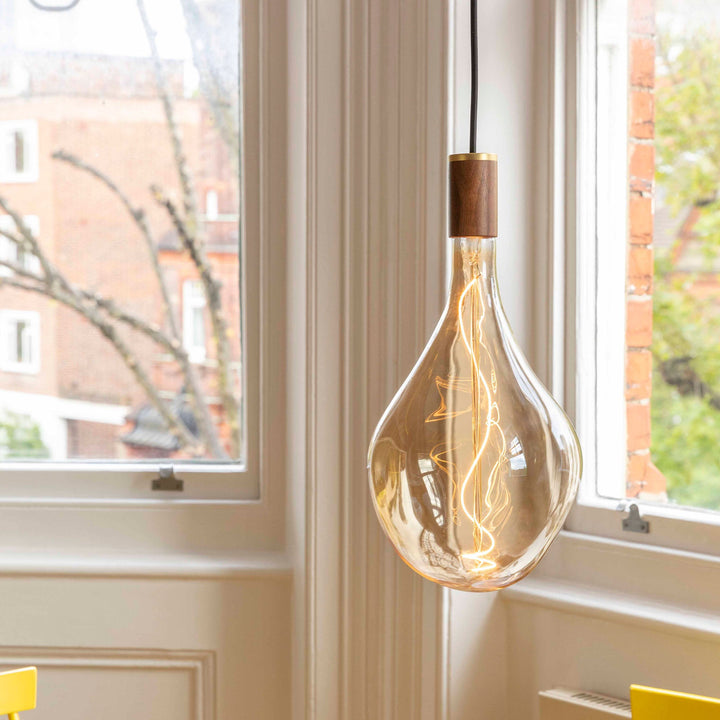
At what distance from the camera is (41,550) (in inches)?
75.1

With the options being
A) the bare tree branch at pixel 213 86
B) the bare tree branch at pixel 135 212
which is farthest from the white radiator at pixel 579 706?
the bare tree branch at pixel 213 86

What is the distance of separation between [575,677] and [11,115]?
1677 mm

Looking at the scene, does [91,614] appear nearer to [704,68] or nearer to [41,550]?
[41,550]

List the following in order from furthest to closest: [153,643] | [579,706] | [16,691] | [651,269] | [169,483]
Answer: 1. [169,483]
2. [153,643]
3. [651,269]
4. [579,706]
5. [16,691]

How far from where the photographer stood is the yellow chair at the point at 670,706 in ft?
3.84

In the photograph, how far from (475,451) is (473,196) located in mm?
189

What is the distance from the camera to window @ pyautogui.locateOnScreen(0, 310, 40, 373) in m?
1.99

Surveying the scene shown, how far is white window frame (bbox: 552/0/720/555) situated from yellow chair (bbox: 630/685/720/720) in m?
0.46

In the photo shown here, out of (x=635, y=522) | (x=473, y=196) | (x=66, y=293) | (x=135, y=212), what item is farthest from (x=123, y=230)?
(x=473, y=196)

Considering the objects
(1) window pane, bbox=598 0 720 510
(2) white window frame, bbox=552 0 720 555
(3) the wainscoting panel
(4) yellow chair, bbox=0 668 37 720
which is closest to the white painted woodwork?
(3) the wainscoting panel

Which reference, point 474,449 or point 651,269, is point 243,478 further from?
point 474,449

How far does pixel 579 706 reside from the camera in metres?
1.52

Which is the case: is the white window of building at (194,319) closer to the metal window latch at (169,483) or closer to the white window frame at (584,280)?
the metal window latch at (169,483)

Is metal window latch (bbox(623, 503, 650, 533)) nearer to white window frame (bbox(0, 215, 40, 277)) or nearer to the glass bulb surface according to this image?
the glass bulb surface
